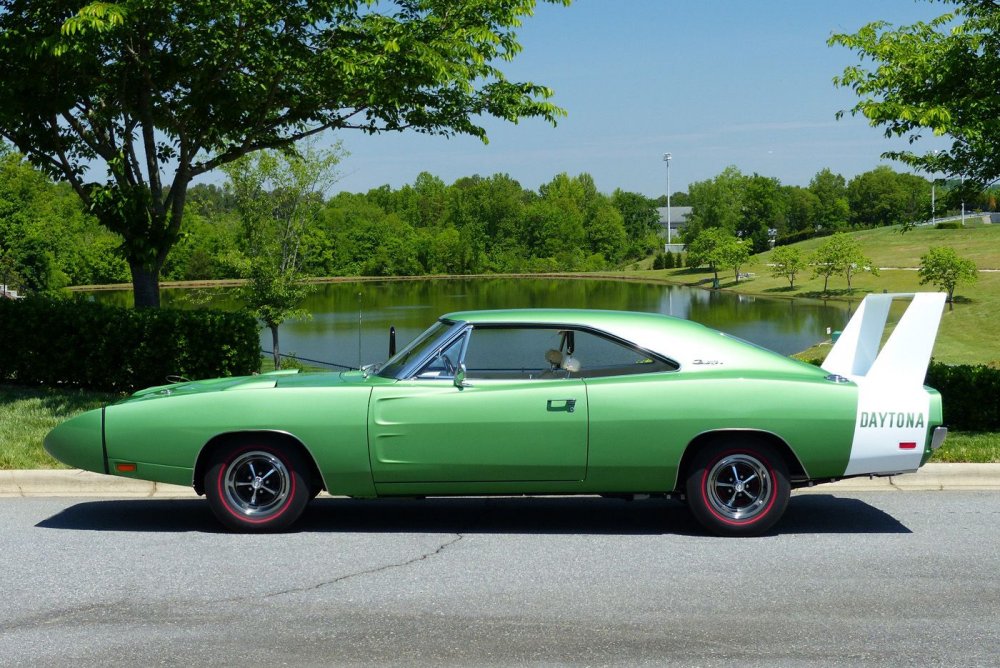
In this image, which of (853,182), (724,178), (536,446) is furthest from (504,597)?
(724,178)

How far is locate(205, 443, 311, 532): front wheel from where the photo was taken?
700 centimetres

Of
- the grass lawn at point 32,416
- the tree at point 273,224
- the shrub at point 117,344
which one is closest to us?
the grass lawn at point 32,416

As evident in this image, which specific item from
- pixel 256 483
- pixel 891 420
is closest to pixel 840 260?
pixel 891 420

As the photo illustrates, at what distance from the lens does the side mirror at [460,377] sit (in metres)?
6.98

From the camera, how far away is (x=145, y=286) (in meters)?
14.8

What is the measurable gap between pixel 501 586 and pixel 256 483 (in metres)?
1.96

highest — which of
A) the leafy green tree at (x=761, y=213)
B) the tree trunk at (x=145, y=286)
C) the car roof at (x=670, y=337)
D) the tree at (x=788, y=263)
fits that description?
the leafy green tree at (x=761, y=213)

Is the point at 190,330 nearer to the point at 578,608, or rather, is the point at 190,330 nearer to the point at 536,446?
the point at 536,446

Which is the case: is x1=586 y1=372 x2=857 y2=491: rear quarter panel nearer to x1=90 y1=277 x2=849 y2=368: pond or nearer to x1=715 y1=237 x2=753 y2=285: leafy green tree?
x1=90 y1=277 x2=849 y2=368: pond

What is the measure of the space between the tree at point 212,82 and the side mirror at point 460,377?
7.00m

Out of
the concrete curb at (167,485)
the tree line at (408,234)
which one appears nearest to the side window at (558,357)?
the concrete curb at (167,485)

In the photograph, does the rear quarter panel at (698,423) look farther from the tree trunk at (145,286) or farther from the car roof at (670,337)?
the tree trunk at (145,286)

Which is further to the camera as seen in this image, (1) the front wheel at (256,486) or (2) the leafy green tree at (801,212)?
(2) the leafy green tree at (801,212)

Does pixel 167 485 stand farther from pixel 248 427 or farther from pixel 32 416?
pixel 32 416
